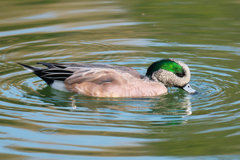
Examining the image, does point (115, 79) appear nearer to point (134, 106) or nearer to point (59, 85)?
point (134, 106)

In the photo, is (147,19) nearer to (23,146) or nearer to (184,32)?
(184,32)

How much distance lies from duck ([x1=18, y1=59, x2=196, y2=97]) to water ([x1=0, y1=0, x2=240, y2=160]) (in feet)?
0.49

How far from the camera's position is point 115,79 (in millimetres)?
7094

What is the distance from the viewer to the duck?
7102mm

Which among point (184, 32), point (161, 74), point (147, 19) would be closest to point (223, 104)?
point (161, 74)

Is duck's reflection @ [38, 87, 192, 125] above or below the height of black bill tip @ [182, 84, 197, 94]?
below

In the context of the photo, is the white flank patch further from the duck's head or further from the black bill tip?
the black bill tip

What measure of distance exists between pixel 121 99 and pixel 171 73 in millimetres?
1024

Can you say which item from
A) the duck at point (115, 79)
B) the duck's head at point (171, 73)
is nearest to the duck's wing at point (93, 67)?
the duck at point (115, 79)

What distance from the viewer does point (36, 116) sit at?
6051 millimetres

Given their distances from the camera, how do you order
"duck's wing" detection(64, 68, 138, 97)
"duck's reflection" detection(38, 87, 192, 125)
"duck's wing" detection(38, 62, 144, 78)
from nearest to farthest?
1. "duck's reflection" detection(38, 87, 192, 125)
2. "duck's wing" detection(64, 68, 138, 97)
3. "duck's wing" detection(38, 62, 144, 78)

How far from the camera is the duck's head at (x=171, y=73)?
7.19m

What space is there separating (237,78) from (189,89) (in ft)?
3.63

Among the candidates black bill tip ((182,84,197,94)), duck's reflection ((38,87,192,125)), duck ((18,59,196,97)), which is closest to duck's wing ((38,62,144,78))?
duck ((18,59,196,97))
